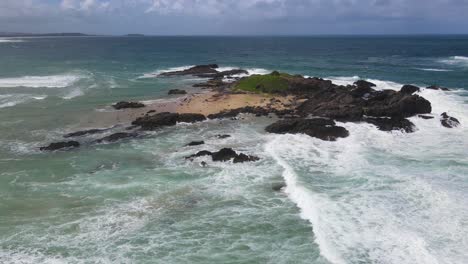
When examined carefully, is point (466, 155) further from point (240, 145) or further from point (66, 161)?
point (66, 161)

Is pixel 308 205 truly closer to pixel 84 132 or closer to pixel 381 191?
pixel 381 191

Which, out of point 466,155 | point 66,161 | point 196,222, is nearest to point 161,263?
point 196,222

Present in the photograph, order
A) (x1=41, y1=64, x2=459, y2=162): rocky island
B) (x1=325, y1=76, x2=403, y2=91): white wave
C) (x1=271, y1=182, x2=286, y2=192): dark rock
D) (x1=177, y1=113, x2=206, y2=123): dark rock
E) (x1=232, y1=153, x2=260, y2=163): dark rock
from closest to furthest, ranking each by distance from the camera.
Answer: (x1=271, y1=182, x2=286, y2=192): dark rock, (x1=232, y1=153, x2=260, y2=163): dark rock, (x1=41, y1=64, x2=459, y2=162): rocky island, (x1=177, y1=113, x2=206, y2=123): dark rock, (x1=325, y1=76, x2=403, y2=91): white wave

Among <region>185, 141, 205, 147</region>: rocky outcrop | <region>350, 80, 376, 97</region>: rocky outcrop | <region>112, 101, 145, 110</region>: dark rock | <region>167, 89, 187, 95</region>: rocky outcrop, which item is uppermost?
<region>350, 80, 376, 97</region>: rocky outcrop

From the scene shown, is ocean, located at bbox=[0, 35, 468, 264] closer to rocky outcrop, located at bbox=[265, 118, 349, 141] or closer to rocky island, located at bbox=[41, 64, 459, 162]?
rocky outcrop, located at bbox=[265, 118, 349, 141]

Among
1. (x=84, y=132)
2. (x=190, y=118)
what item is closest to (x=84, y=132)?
(x=84, y=132)

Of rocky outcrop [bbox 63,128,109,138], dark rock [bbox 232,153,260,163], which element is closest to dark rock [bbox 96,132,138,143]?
rocky outcrop [bbox 63,128,109,138]
